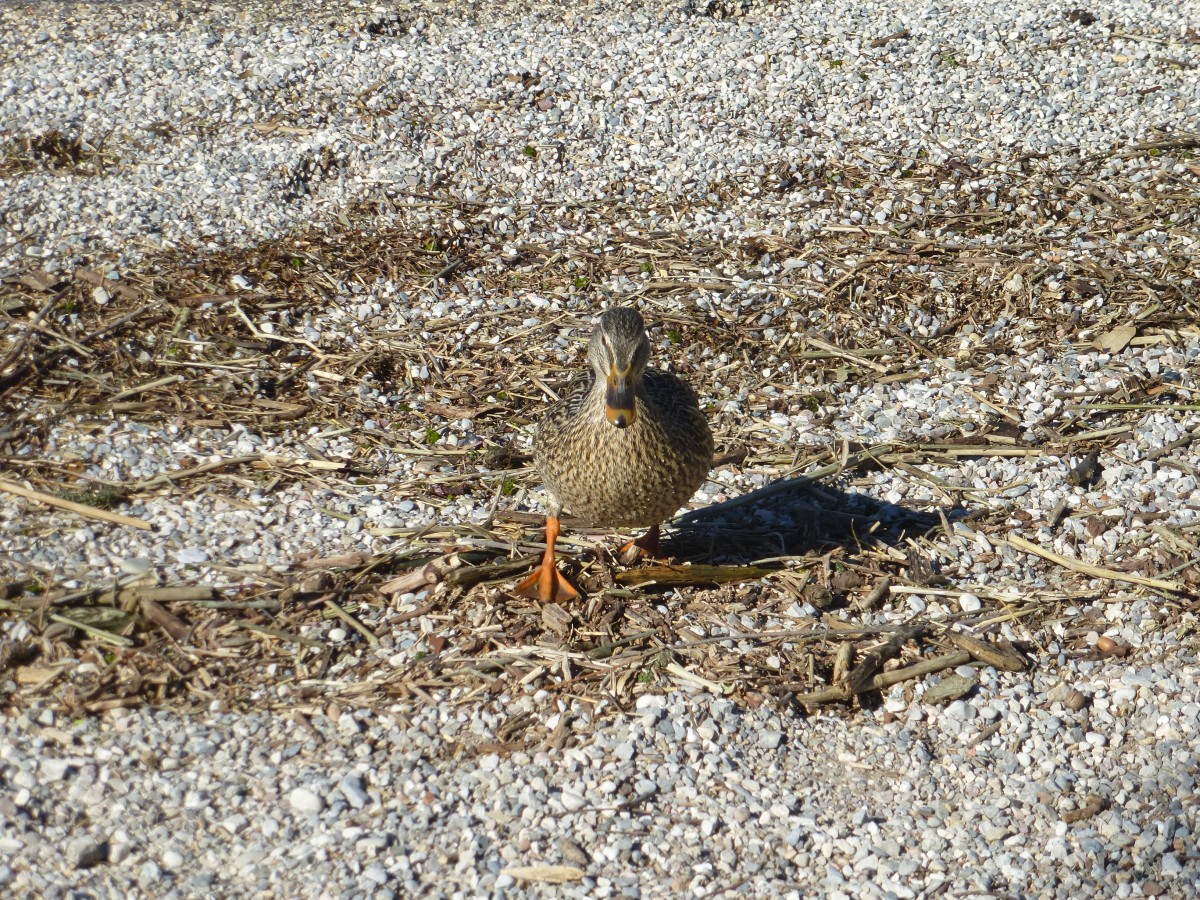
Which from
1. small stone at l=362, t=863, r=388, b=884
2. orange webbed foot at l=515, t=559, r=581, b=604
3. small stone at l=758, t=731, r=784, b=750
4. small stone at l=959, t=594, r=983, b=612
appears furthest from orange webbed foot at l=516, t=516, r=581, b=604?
small stone at l=959, t=594, r=983, b=612

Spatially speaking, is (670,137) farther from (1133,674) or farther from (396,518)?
(1133,674)

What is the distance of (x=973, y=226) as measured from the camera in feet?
23.4

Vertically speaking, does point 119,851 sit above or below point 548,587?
below

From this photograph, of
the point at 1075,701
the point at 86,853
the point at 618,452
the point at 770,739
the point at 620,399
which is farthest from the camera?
the point at 618,452

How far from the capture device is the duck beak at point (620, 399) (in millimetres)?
4238

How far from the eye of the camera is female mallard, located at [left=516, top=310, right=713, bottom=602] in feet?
14.2

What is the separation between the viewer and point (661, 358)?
20.7 ft

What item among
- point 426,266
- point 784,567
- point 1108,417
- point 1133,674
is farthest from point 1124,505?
point 426,266

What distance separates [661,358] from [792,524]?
148cm

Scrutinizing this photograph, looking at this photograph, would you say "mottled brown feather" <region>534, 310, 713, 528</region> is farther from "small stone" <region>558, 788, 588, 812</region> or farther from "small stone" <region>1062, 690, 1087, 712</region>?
"small stone" <region>1062, 690, 1087, 712</region>

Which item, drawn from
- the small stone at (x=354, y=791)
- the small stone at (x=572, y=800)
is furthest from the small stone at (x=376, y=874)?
the small stone at (x=572, y=800)

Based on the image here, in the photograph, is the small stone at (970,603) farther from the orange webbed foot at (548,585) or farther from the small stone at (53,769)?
the small stone at (53,769)

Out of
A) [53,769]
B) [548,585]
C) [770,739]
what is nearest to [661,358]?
[548,585]

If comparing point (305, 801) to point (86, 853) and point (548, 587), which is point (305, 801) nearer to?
point (86, 853)
